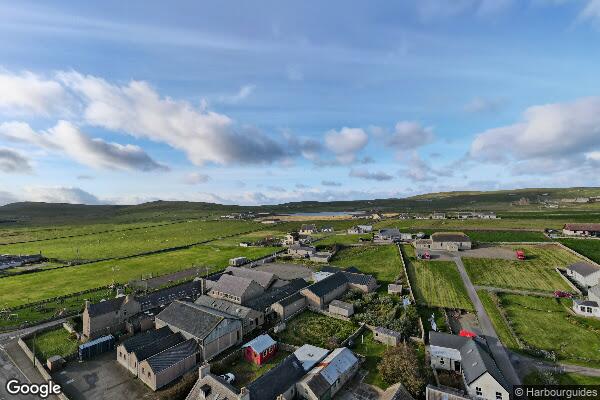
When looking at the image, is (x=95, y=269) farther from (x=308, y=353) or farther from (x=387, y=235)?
(x=387, y=235)

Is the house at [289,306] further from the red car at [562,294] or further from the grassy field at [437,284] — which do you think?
the red car at [562,294]

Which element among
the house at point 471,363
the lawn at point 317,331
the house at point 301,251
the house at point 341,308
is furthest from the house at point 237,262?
the house at point 471,363

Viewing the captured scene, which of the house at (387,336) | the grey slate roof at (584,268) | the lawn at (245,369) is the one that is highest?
the grey slate roof at (584,268)

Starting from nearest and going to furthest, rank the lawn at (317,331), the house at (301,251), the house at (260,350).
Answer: the house at (260,350) < the lawn at (317,331) < the house at (301,251)

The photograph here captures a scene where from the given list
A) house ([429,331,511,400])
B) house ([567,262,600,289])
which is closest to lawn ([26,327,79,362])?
house ([429,331,511,400])

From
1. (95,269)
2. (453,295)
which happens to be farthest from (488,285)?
(95,269)

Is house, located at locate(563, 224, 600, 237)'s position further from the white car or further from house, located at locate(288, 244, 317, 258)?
the white car

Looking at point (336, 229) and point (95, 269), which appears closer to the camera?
point (95, 269)
